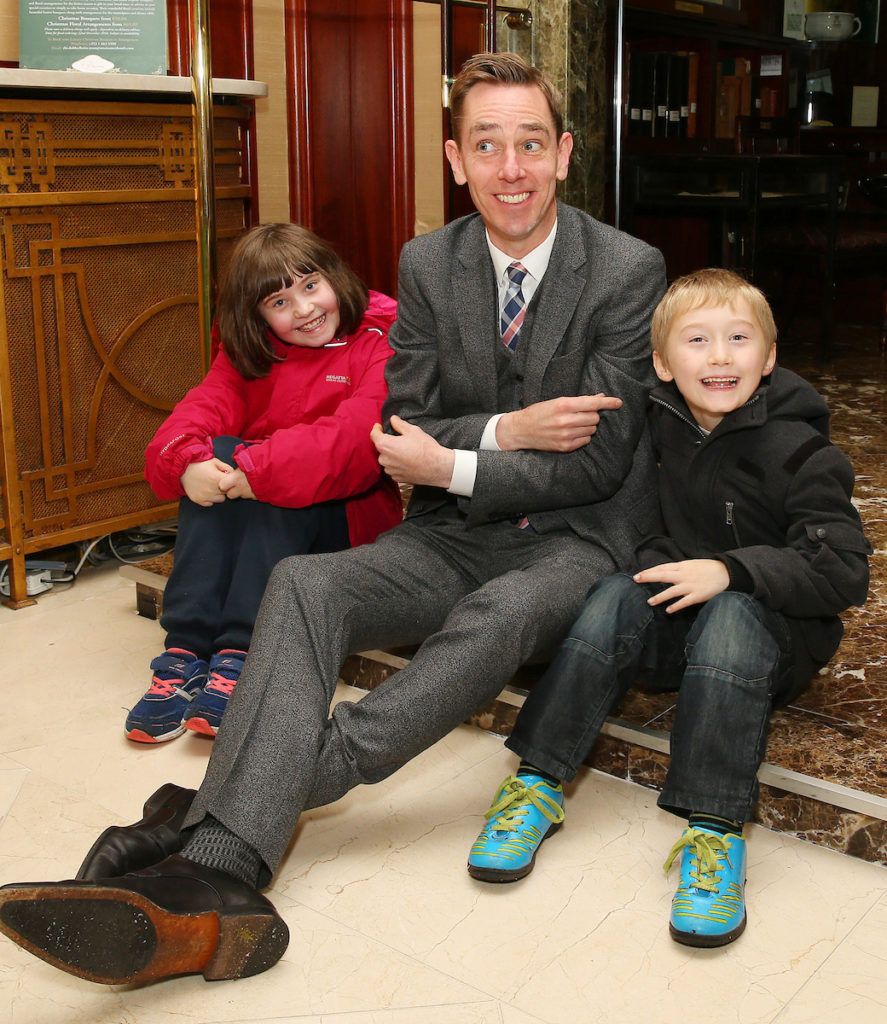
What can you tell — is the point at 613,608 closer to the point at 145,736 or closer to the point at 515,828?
the point at 515,828

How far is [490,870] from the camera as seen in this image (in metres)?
1.65

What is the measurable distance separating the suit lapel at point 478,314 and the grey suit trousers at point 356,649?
0.27 meters

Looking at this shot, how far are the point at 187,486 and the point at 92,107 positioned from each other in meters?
0.94

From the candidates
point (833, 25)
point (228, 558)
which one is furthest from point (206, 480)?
point (833, 25)

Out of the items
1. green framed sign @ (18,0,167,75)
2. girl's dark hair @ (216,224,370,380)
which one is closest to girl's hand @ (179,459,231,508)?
girl's dark hair @ (216,224,370,380)

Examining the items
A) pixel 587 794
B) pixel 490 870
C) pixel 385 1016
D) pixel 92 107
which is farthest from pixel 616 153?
pixel 385 1016

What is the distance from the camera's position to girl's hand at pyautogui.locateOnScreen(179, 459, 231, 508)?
2.08 meters

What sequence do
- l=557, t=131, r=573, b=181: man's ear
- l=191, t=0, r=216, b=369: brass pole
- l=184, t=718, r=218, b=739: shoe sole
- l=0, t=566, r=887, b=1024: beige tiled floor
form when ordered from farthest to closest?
l=191, t=0, r=216, b=369: brass pole → l=184, t=718, r=218, b=739: shoe sole → l=557, t=131, r=573, b=181: man's ear → l=0, t=566, r=887, b=1024: beige tiled floor

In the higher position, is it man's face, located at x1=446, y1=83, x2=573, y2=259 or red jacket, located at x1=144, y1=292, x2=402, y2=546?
man's face, located at x1=446, y1=83, x2=573, y2=259

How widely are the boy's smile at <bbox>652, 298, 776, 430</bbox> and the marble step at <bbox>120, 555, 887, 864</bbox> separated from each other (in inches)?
19.5

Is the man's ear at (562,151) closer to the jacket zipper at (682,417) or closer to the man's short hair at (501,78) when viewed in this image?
the man's short hair at (501,78)

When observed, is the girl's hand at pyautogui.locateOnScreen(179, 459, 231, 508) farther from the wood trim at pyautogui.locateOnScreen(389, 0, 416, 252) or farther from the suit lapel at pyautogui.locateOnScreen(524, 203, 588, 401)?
the wood trim at pyautogui.locateOnScreen(389, 0, 416, 252)

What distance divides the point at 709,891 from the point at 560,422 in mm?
679

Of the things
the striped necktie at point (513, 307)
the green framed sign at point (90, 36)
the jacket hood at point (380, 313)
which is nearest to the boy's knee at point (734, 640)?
A: the striped necktie at point (513, 307)
